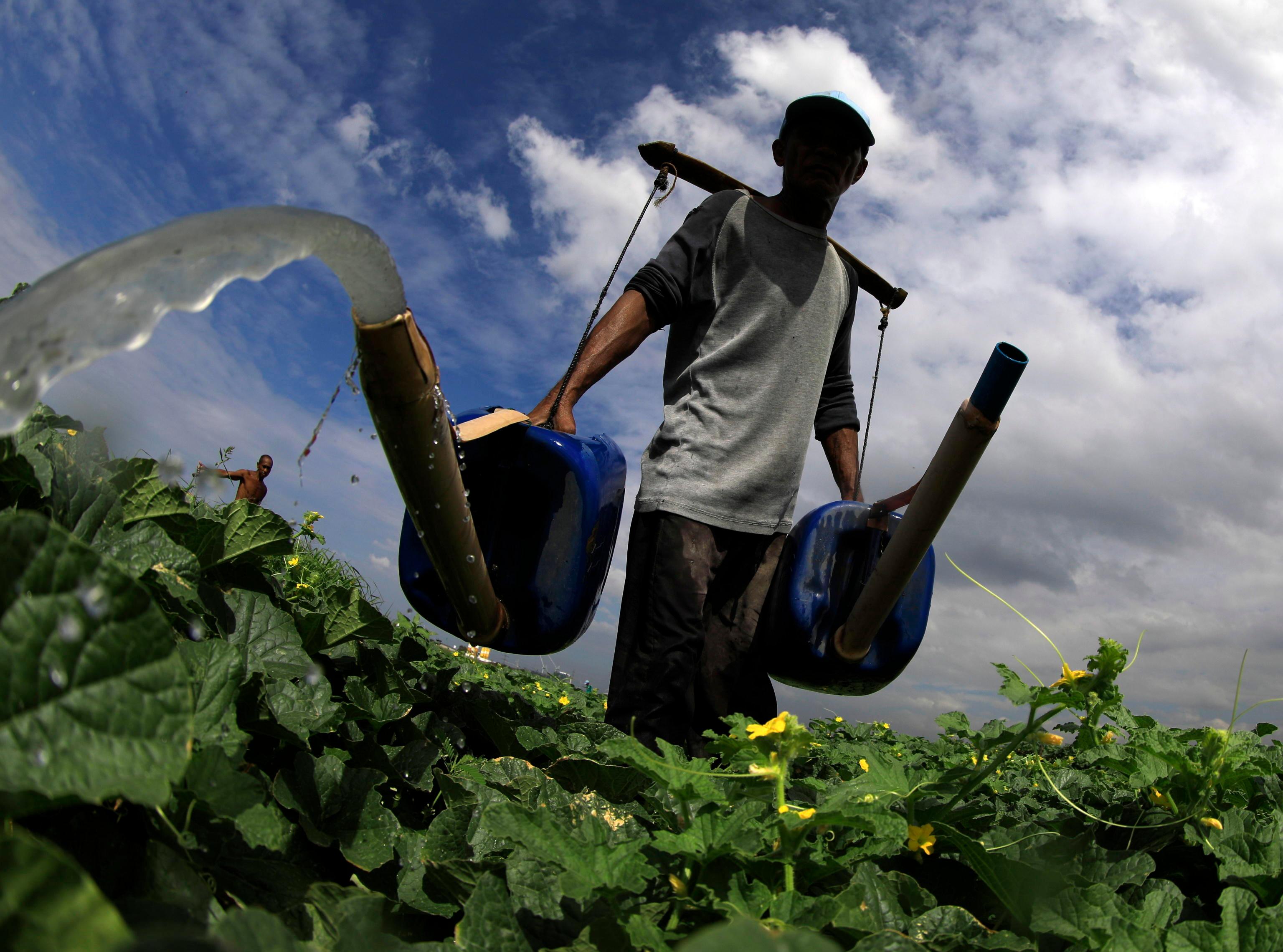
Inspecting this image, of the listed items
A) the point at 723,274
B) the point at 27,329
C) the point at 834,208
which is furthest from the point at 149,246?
the point at 834,208

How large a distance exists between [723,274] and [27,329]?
253cm

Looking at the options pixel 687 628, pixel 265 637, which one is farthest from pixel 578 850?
pixel 687 628

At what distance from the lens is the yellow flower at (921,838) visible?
138 centimetres

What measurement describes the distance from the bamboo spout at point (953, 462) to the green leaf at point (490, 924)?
5.11 feet

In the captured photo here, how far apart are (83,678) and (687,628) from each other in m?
2.16

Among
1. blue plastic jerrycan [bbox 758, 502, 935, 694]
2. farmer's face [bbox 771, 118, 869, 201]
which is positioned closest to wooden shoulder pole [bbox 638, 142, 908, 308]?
farmer's face [bbox 771, 118, 869, 201]

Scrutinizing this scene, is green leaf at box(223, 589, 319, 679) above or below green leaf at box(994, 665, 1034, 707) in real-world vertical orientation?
below

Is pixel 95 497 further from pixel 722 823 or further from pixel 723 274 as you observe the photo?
pixel 723 274

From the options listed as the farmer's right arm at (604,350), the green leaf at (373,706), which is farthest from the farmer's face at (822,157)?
the green leaf at (373,706)

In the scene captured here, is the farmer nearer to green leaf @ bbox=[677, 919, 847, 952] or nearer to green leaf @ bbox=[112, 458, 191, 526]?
green leaf @ bbox=[112, 458, 191, 526]

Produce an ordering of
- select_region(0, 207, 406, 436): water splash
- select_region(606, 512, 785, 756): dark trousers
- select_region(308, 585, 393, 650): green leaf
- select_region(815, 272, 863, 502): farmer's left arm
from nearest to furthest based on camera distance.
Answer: select_region(0, 207, 406, 436): water splash, select_region(308, 585, 393, 650): green leaf, select_region(606, 512, 785, 756): dark trousers, select_region(815, 272, 863, 502): farmer's left arm

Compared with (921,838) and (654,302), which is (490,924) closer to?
(921,838)

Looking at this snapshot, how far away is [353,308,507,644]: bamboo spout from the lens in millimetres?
1505

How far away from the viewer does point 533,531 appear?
2.49 m
